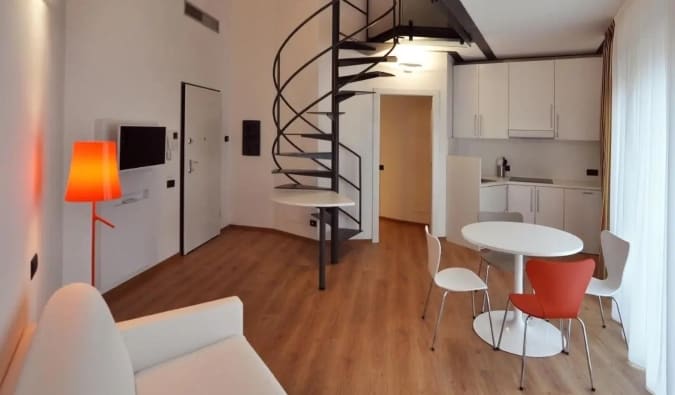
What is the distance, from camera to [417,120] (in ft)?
24.9

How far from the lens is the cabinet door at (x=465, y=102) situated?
641 cm

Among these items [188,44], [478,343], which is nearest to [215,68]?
[188,44]

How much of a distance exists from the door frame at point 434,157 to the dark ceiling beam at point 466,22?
1012 millimetres

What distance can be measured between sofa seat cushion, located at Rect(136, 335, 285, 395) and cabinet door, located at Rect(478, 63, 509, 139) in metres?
5.24

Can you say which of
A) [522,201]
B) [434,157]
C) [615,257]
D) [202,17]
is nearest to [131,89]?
[202,17]

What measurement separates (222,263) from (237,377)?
350 centimetres

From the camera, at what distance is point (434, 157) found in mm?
6414

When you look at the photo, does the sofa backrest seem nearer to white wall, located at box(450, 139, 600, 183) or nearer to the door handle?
the door handle

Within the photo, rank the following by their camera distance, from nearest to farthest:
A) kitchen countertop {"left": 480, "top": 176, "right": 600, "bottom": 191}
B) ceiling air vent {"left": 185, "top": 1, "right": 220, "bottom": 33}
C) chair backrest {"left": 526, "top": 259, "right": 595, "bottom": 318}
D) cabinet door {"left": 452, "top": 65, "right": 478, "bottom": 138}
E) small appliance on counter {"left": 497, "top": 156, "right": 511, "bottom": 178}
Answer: chair backrest {"left": 526, "top": 259, "right": 595, "bottom": 318}
ceiling air vent {"left": 185, "top": 1, "right": 220, "bottom": 33}
kitchen countertop {"left": 480, "top": 176, "right": 600, "bottom": 191}
cabinet door {"left": 452, "top": 65, "right": 478, "bottom": 138}
small appliance on counter {"left": 497, "top": 156, "right": 511, "bottom": 178}

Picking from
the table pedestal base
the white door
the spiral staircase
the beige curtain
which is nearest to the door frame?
the spiral staircase

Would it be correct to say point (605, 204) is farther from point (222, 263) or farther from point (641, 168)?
point (222, 263)

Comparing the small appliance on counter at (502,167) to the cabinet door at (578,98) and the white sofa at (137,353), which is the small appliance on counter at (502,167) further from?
the white sofa at (137,353)

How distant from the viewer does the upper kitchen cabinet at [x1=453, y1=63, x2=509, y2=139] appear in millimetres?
6223

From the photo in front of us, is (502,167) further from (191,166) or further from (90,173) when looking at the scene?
(90,173)
